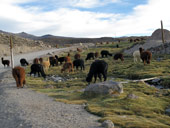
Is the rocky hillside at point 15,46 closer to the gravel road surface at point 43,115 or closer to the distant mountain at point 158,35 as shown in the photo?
the distant mountain at point 158,35

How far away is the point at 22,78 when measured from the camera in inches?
542

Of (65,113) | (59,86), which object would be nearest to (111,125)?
(65,113)

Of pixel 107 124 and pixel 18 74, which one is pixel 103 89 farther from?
pixel 18 74

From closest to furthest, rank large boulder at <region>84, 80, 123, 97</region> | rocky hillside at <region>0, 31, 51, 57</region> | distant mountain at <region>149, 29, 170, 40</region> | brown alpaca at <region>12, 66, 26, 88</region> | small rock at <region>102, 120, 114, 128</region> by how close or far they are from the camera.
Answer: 1. small rock at <region>102, 120, 114, 128</region>
2. large boulder at <region>84, 80, 123, 97</region>
3. brown alpaca at <region>12, 66, 26, 88</region>
4. distant mountain at <region>149, 29, 170, 40</region>
5. rocky hillside at <region>0, 31, 51, 57</region>

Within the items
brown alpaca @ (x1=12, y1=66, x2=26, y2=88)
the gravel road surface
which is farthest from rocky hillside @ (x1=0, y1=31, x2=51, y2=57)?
the gravel road surface

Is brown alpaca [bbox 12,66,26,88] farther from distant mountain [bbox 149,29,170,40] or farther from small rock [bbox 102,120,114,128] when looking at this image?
distant mountain [bbox 149,29,170,40]

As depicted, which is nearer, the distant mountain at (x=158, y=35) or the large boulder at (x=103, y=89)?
the large boulder at (x=103, y=89)

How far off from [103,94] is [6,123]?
5.05 metres

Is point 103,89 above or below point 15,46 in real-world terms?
below

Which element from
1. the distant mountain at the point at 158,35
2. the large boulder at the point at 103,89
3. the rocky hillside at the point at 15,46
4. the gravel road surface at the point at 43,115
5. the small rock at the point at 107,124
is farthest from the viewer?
the rocky hillside at the point at 15,46

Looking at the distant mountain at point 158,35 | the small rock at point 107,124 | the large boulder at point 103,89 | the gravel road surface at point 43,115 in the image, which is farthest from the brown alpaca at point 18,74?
the distant mountain at point 158,35

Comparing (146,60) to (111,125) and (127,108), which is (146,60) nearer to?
(127,108)

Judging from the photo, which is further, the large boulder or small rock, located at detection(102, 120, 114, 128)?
the large boulder

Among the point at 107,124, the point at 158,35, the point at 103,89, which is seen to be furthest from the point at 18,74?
the point at 158,35
